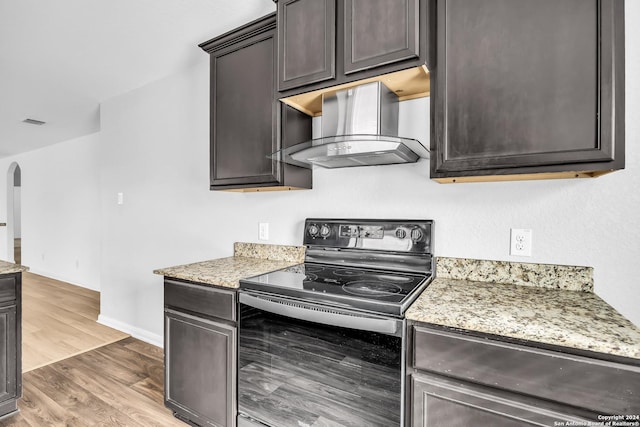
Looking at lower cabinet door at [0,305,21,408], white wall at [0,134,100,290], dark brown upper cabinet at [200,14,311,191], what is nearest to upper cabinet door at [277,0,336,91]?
dark brown upper cabinet at [200,14,311,191]

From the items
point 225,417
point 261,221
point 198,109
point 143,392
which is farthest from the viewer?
point 198,109

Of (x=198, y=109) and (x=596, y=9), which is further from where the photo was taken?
(x=198, y=109)

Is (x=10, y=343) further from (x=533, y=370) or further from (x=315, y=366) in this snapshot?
(x=533, y=370)

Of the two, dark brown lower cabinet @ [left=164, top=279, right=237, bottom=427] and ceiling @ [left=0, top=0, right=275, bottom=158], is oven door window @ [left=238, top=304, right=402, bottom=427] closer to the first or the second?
dark brown lower cabinet @ [left=164, top=279, right=237, bottom=427]

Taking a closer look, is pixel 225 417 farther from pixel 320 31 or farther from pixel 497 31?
pixel 497 31

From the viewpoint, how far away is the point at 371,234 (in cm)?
184

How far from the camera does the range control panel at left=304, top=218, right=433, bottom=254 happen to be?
1.71 meters

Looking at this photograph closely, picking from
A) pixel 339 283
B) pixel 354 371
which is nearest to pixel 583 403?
pixel 354 371

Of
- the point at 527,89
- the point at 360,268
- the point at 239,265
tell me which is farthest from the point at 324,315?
the point at 527,89

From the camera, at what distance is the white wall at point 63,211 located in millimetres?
4883

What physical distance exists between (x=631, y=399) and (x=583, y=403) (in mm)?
110

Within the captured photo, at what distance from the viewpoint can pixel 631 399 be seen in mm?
876

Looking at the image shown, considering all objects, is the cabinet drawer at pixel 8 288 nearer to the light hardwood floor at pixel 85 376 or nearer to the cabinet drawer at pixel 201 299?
the light hardwood floor at pixel 85 376

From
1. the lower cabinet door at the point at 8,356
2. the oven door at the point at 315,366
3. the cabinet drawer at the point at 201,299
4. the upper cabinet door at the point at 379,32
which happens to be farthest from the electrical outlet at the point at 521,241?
the lower cabinet door at the point at 8,356
